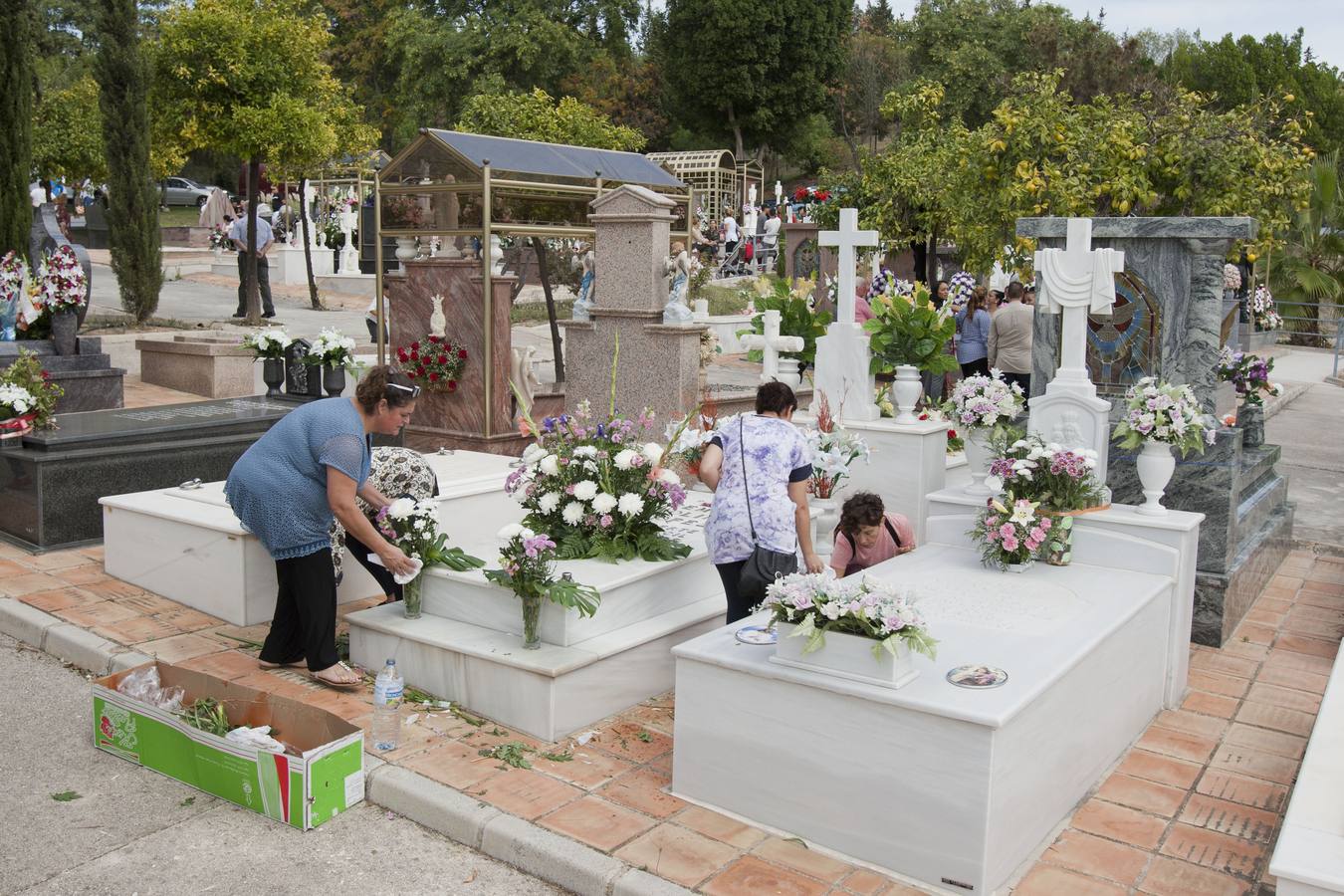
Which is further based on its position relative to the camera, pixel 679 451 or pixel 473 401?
pixel 473 401

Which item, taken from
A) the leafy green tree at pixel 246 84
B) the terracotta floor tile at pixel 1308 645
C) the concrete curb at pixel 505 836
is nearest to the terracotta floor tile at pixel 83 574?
the concrete curb at pixel 505 836

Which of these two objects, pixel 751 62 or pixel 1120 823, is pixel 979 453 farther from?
pixel 751 62

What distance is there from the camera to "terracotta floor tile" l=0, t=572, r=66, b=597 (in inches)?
287

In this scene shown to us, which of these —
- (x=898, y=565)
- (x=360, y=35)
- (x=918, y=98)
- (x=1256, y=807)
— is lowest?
(x=1256, y=807)

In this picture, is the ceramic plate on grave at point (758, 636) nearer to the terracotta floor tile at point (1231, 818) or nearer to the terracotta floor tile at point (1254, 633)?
the terracotta floor tile at point (1231, 818)

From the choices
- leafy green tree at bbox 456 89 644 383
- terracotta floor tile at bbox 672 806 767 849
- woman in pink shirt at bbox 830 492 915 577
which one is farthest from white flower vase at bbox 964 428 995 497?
leafy green tree at bbox 456 89 644 383

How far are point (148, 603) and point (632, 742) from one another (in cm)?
340

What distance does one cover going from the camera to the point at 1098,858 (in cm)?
443

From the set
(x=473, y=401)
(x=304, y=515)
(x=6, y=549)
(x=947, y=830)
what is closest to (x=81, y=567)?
→ (x=6, y=549)

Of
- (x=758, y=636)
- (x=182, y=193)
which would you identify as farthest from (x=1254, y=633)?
(x=182, y=193)

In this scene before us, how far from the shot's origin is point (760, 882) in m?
4.20

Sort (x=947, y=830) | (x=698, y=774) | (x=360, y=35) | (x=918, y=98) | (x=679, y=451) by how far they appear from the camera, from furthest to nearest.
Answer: (x=360, y=35), (x=918, y=98), (x=679, y=451), (x=698, y=774), (x=947, y=830)

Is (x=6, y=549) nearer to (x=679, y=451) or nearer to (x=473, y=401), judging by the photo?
(x=473, y=401)

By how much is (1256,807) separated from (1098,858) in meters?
0.93
